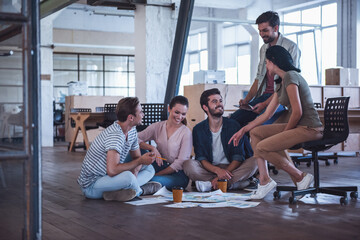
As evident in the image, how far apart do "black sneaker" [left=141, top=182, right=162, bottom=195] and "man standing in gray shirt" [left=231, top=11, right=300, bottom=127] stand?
1029mm

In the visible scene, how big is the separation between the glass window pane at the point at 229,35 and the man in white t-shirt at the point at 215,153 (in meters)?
13.3

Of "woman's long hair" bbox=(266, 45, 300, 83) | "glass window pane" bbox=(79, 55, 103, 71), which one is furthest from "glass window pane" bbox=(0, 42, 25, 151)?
"glass window pane" bbox=(79, 55, 103, 71)

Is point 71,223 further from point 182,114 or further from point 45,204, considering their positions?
point 182,114

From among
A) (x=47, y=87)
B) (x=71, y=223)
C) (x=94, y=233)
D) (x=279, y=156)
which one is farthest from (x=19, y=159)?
(x=47, y=87)

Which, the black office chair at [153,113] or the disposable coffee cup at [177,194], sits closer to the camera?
the disposable coffee cup at [177,194]

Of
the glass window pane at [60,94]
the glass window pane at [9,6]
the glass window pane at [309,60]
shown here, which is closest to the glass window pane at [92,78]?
the glass window pane at [60,94]

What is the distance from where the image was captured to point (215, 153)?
4773 millimetres

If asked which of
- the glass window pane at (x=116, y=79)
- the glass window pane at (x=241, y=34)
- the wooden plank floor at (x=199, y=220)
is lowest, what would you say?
the wooden plank floor at (x=199, y=220)

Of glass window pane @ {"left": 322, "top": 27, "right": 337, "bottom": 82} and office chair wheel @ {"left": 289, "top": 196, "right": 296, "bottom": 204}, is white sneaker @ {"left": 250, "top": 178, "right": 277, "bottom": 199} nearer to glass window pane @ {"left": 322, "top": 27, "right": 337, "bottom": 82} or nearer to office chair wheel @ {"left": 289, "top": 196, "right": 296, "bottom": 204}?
office chair wheel @ {"left": 289, "top": 196, "right": 296, "bottom": 204}

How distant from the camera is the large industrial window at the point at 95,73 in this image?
17.6 meters

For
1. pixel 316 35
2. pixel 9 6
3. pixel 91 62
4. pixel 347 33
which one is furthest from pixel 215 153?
pixel 91 62

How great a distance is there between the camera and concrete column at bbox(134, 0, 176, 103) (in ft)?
29.0

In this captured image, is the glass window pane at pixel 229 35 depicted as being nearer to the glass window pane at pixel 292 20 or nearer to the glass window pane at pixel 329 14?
the glass window pane at pixel 292 20

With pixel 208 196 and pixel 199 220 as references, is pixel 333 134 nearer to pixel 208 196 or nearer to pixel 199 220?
pixel 208 196
